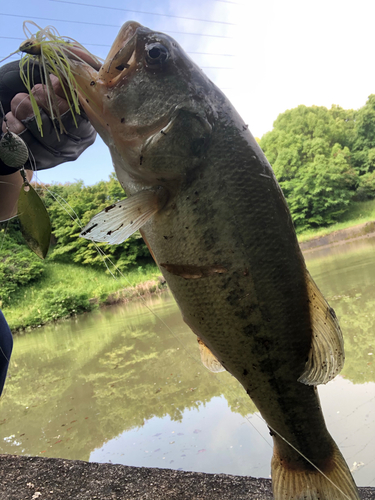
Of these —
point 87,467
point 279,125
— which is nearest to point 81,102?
point 87,467

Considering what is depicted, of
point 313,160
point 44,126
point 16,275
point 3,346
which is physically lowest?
point 16,275

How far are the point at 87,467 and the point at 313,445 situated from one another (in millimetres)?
2034

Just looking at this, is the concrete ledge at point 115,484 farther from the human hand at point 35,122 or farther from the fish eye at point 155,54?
the fish eye at point 155,54

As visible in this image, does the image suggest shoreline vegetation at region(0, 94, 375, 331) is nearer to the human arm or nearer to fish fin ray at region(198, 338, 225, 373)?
the human arm

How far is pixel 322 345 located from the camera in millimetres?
1339

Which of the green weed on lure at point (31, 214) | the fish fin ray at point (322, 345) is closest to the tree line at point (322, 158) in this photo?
the fish fin ray at point (322, 345)

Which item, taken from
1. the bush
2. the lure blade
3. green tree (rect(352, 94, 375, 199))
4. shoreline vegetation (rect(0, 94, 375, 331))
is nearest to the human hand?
the lure blade

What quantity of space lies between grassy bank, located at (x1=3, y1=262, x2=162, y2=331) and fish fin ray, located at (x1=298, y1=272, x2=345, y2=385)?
381 inches

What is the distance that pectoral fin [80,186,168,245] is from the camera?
1.24 metres

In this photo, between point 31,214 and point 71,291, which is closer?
point 31,214

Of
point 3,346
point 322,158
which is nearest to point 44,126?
point 3,346

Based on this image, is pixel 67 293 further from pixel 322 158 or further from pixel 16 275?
pixel 322 158

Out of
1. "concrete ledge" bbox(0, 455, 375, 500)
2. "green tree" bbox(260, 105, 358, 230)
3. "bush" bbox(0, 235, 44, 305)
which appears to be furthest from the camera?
"green tree" bbox(260, 105, 358, 230)

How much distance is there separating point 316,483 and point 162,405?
300cm
